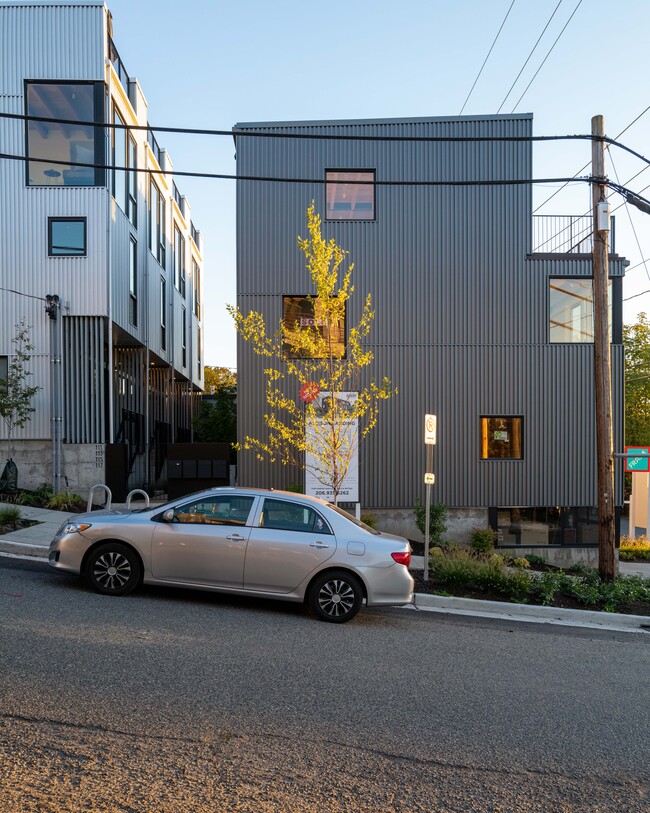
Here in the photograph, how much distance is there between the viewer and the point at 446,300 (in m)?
17.8

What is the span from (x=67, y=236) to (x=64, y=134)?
272 centimetres

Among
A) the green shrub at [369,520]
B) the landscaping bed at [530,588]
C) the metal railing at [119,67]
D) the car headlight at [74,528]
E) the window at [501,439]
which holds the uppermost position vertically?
the metal railing at [119,67]

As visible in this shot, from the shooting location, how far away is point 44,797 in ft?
11.8

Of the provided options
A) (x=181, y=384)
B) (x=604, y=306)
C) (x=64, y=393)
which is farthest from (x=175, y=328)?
(x=604, y=306)

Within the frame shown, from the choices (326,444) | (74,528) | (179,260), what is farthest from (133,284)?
(74,528)

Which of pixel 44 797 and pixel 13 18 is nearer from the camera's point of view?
pixel 44 797

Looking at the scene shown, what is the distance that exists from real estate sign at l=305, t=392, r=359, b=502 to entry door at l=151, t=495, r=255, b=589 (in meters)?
4.45

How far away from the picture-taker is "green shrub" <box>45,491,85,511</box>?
15.9 metres

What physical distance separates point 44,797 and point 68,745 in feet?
2.06

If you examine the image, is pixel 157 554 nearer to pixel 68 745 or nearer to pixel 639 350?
pixel 68 745

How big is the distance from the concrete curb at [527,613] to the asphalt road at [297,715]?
57.2 inches

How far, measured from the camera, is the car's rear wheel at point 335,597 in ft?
26.8

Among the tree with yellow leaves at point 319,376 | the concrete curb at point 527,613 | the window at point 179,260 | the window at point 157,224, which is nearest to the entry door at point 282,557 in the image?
the concrete curb at point 527,613

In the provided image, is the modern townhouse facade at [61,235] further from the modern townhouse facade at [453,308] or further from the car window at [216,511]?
the car window at [216,511]
